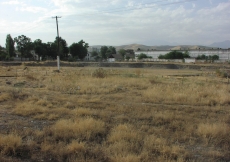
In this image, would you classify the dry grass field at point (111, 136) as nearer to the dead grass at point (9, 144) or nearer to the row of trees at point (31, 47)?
the dead grass at point (9, 144)

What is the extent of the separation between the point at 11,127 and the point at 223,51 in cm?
16084

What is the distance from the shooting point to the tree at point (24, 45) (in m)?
122

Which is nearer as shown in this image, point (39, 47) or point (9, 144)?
point (9, 144)

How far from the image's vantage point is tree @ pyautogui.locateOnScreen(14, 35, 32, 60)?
399 feet

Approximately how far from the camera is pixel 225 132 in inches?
298

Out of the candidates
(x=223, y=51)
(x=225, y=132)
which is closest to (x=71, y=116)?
(x=225, y=132)

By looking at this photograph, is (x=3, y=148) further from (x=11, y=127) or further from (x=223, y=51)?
(x=223, y=51)

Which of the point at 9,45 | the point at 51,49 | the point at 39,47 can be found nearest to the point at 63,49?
the point at 51,49

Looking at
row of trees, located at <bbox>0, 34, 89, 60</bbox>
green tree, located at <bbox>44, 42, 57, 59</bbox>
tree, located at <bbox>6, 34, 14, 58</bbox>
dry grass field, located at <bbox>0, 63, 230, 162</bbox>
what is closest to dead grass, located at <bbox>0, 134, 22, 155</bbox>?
dry grass field, located at <bbox>0, 63, 230, 162</bbox>

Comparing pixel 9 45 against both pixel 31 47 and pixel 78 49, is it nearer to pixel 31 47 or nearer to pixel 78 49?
pixel 31 47

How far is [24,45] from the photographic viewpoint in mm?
123062

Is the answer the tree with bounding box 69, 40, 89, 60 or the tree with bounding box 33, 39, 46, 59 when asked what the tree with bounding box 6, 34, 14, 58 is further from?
the tree with bounding box 69, 40, 89, 60

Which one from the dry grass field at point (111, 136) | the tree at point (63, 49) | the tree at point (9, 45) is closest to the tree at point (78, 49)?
the tree at point (63, 49)

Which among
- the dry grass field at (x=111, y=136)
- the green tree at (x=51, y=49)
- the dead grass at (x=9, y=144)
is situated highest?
the green tree at (x=51, y=49)
